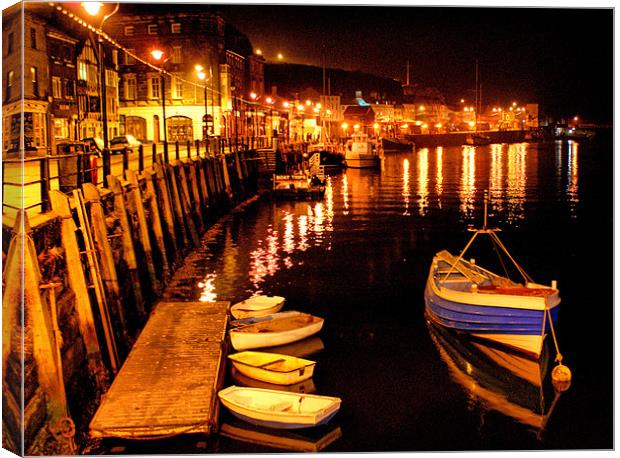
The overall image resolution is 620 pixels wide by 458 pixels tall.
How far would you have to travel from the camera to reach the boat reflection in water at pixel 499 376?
13039mm

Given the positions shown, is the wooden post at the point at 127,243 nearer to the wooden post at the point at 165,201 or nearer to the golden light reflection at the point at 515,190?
the wooden post at the point at 165,201

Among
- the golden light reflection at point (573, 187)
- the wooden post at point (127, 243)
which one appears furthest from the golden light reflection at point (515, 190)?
the wooden post at point (127, 243)

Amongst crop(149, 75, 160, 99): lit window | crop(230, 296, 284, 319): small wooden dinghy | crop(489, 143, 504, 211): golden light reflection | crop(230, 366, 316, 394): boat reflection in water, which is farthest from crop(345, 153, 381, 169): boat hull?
crop(230, 366, 316, 394): boat reflection in water

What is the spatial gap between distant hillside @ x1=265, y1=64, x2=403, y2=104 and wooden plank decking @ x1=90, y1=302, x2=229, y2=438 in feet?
295

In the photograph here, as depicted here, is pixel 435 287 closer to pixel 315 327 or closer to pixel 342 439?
pixel 315 327

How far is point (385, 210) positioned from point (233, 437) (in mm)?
30021

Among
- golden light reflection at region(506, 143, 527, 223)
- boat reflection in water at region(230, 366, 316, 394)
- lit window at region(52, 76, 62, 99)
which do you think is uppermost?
lit window at region(52, 76, 62, 99)

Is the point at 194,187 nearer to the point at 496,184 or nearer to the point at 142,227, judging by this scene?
the point at 142,227

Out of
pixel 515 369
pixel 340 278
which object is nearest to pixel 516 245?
pixel 340 278

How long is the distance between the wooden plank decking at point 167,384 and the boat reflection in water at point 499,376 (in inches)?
191

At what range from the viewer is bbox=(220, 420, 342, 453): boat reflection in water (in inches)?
440

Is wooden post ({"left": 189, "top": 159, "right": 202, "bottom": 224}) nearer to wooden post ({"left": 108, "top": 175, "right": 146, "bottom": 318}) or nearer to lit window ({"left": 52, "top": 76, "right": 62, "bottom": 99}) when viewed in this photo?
wooden post ({"left": 108, "top": 175, "right": 146, "bottom": 318})

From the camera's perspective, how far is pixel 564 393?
543 inches

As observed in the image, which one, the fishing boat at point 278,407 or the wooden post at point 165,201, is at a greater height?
the wooden post at point 165,201
